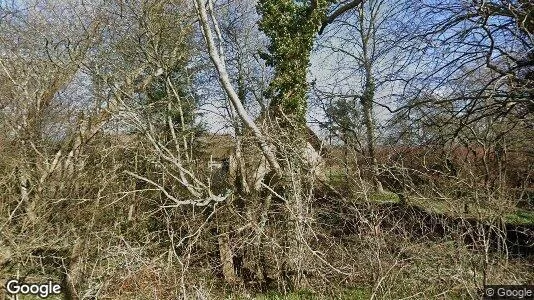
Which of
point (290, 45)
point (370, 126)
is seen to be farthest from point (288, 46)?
point (370, 126)

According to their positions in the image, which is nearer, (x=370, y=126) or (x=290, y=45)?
(x=290, y=45)

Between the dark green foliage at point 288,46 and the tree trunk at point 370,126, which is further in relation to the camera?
the dark green foliage at point 288,46

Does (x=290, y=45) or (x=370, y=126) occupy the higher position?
(x=290, y=45)

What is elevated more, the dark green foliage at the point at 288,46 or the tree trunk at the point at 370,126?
the dark green foliage at the point at 288,46

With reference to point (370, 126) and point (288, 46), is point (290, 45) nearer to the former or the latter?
point (288, 46)

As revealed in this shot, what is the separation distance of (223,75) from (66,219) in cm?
377

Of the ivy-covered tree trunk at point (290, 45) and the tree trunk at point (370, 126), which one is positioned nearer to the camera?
the tree trunk at point (370, 126)

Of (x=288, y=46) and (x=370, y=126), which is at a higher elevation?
(x=288, y=46)

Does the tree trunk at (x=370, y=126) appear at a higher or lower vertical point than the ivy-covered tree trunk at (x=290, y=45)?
lower

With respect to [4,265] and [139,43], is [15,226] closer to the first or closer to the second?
[4,265]

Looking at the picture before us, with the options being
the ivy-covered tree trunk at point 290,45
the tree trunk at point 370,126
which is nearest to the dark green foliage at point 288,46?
the ivy-covered tree trunk at point 290,45

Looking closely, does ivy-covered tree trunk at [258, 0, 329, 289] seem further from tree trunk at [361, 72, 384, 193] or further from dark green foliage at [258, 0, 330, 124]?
tree trunk at [361, 72, 384, 193]

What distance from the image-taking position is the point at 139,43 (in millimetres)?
8836

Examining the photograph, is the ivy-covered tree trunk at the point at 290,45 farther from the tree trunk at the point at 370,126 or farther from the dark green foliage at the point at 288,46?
the tree trunk at the point at 370,126
